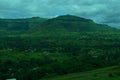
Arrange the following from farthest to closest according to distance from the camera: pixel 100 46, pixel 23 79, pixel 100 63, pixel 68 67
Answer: pixel 100 46 < pixel 100 63 < pixel 68 67 < pixel 23 79

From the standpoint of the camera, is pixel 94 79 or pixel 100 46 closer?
pixel 94 79

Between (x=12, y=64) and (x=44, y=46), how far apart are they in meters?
75.7

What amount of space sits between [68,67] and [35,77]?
11.2 m

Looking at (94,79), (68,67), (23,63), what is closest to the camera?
(94,79)

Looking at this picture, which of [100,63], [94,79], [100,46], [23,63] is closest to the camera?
[94,79]

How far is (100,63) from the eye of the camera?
9294cm

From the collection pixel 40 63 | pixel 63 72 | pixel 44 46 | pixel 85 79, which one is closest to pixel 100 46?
pixel 44 46

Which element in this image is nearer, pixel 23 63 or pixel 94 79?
pixel 94 79

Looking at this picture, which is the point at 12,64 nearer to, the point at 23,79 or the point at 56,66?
the point at 56,66

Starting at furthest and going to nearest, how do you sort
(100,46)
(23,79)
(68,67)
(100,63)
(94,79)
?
(100,46)
(100,63)
(68,67)
(23,79)
(94,79)

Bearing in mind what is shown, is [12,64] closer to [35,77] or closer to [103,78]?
[35,77]

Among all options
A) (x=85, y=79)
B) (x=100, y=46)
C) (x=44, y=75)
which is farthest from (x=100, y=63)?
(x=100, y=46)

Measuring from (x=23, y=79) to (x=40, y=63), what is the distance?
43.8 m

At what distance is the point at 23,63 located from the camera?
119562 mm
